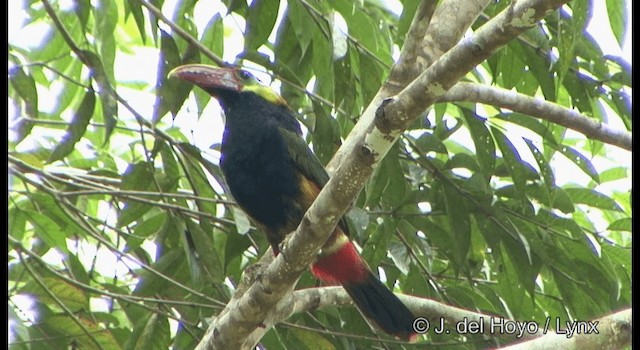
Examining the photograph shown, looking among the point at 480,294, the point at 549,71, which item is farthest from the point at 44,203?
the point at 549,71

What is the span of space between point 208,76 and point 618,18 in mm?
1580

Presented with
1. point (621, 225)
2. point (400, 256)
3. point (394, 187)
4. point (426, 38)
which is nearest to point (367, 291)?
point (400, 256)

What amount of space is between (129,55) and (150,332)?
2.55m

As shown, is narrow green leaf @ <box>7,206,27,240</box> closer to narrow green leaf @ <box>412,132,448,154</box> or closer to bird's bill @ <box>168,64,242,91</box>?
bird's bill @ <box>168,64,242,91</box>

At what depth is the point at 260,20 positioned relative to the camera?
3848mm

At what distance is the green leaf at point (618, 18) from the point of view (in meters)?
3.57

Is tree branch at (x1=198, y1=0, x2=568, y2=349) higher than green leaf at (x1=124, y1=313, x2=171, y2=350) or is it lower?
higher

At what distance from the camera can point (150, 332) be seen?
405 centimetres

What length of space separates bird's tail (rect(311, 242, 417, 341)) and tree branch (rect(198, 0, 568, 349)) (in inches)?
23.3

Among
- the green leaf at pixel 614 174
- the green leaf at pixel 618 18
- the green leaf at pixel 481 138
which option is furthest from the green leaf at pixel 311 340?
the green leaf at pixel 614 174

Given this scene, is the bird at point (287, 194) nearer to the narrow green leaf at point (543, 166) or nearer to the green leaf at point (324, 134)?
the green leaf at point (324, 134)

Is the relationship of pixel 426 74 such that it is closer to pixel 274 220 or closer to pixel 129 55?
pixel 274 220

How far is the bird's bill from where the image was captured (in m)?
3.97

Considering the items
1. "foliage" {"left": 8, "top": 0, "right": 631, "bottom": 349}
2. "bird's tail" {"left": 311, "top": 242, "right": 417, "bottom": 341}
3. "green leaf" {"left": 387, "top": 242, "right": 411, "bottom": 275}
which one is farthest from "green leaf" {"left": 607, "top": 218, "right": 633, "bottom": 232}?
"bird's tail" {"left": 311, "top": 242, "right": 417, "bottom": 341}
